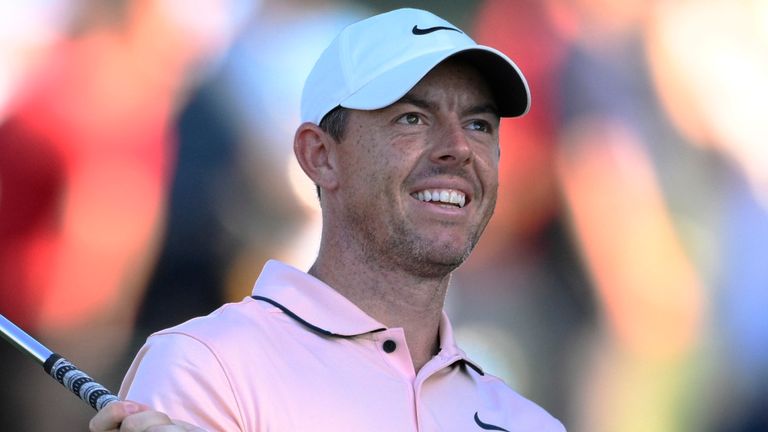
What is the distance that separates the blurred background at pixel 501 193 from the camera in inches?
114

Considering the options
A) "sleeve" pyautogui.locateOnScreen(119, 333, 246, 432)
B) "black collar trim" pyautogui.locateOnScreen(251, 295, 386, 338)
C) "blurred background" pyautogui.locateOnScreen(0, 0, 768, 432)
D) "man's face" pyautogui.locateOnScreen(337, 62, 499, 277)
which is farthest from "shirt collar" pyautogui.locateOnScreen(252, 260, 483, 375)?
"blurred background" pyautogui.locateOnScreen(0, 0, 768, 432)

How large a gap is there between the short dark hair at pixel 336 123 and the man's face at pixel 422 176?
0.04 ft

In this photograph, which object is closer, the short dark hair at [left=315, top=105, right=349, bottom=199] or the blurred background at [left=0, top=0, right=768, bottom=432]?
the short dark hair at [left=315, top=105, right=349, bottom=199]

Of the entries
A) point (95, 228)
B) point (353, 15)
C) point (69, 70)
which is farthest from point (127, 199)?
point (353, 15)

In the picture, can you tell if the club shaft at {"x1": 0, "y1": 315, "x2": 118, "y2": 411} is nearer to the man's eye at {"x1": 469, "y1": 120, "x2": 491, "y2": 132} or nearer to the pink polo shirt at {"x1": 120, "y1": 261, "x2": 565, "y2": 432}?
the pink polo shirt at {"x1": 120, "y1": 261, "x2": 565, "y2": 432}

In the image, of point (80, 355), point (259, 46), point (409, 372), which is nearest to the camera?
point (409, 372)

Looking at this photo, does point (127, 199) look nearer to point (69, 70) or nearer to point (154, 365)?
point (69, 70)

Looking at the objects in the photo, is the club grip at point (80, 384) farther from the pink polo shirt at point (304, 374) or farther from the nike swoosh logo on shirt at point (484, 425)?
the nike swoosh logo on shirt at point (484, 425)

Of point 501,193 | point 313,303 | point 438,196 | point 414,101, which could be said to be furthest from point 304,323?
point 501,193

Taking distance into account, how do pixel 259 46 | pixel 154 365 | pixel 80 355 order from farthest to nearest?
pixel 259 46 < pixel 80 355 < pixel 154 365

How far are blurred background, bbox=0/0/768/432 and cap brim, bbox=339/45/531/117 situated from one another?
1008 millimetres

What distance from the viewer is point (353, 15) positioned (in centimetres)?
322

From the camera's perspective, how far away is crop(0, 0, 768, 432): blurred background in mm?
2893

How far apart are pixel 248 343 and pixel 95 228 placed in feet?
4.03
